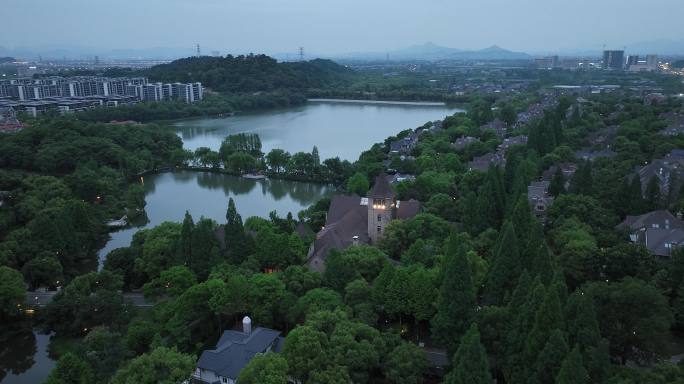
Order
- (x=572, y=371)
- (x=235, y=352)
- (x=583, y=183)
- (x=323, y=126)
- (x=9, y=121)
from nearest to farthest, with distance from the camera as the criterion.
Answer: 1. (x=572, y=371)
2. (x=235, y=352)
3. (x=583, y=183)
4. (x=9, y=121)
5. (x=323, y=126)

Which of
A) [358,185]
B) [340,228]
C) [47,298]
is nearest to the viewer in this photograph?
[47,298]

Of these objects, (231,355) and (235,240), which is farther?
(235,240)

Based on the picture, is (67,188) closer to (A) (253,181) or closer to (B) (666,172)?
(A) (253,181)

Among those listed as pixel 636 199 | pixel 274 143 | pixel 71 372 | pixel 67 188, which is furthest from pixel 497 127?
pixel 71 372

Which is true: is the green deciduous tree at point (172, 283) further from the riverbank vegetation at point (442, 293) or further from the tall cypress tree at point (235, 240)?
the tall cypress tree at point (235, 240)

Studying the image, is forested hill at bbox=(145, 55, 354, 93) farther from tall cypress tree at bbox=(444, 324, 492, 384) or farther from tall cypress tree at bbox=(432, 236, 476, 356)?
tall cypress tree at bbox=(444, 324, 492, 384)

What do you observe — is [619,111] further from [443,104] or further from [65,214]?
[65,214]

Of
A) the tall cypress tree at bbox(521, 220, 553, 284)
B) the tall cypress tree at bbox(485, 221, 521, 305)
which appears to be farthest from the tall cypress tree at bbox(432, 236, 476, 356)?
the tall cypress tree at bbox(521, 220, 553, 284)
